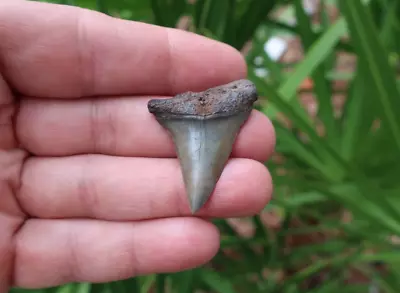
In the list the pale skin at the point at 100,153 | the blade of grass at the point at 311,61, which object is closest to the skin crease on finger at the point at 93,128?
the pale skin at the point at 100,153

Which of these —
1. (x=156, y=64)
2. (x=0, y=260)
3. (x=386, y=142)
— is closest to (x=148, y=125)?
(x=156, y=64)

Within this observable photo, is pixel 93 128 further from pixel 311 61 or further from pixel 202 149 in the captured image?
pixel 311 61

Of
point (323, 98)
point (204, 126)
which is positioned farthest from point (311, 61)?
point (204, 126)

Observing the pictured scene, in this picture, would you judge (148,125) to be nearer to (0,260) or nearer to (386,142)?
(0,260)

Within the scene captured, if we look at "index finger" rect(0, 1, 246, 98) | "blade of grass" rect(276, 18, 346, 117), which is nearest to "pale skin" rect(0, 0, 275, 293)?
"index finger" rect(0, 1, 246, 98)

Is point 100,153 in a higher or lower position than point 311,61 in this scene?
lower

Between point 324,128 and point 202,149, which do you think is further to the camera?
point 324,128

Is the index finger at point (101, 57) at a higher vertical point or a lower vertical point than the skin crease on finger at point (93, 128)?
higher

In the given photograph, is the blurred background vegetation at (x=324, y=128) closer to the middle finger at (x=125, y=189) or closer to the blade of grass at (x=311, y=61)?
the blade of grass at (x=311, y=61)
